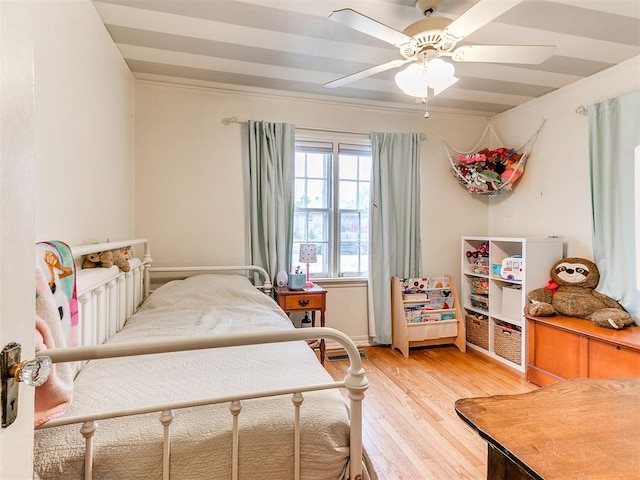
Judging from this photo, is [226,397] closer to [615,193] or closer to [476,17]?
[476,17]

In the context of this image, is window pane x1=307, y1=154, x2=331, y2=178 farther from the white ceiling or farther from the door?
the door

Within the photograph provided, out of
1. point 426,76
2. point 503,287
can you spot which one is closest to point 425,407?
point 503,287

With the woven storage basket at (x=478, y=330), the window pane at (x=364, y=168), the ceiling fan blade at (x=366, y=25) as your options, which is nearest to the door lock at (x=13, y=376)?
the ceiling fan blade at (x=366, y=25)

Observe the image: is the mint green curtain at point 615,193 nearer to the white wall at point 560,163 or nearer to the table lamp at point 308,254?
the white wall at point 560,163

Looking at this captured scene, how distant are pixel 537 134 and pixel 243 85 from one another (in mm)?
2672

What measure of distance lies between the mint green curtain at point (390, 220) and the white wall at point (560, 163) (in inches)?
38.6

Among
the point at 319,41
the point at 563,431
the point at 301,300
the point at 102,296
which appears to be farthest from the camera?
the point at 301,300

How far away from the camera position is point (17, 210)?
18.7 inches

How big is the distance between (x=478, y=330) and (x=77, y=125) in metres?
3.48

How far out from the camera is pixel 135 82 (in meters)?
2.71

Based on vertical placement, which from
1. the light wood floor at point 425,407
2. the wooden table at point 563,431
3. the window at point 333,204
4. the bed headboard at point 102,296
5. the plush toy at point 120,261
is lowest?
the light wood floor at point 425,407

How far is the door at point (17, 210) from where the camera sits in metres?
0.44

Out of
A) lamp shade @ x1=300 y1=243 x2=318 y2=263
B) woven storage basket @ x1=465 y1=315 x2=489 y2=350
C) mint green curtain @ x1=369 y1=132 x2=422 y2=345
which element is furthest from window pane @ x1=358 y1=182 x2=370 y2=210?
woven storage basket @ x1=465 y1=315 x2=489 y2=350

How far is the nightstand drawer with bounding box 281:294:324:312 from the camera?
2.70m
